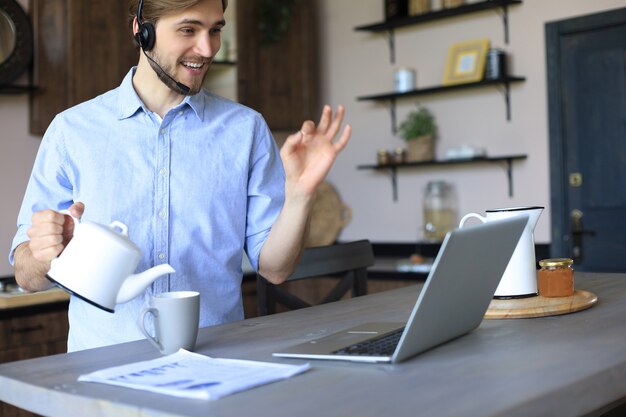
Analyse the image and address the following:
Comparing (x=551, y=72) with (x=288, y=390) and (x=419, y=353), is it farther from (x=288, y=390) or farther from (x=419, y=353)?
(x=288, y=390)

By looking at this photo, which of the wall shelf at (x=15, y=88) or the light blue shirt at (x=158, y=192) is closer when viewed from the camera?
the light blue shirt at (x=158, y=192)

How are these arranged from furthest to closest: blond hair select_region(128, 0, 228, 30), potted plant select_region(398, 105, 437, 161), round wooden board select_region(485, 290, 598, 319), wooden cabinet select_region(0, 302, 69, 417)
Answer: potted plant select_region(398, 105, 437, 161), wooden cabinet select_region(0, 302, 69, 417), blond hair select_region(128, 0, 228, 30), round wooden board select_region(485, 290, 598, 319)

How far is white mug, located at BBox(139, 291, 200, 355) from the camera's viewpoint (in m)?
1.27

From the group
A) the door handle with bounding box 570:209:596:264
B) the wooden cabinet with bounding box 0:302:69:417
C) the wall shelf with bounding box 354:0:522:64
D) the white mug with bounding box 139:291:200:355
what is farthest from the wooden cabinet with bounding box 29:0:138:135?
the white mug with bounding box 139:291:200:355

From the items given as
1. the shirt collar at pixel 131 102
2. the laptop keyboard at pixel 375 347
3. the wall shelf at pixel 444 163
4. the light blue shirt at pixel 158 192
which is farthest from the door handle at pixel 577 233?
the laptop keyboard at pixel 375 347

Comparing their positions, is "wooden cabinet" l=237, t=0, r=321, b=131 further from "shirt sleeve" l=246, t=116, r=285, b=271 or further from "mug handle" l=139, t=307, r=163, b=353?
"mug handle" l=139, t=307, r=163, b=353

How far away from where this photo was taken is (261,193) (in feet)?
6.08

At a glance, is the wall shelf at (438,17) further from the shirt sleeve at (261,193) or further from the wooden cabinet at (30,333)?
the shirt sleeve at (261,193)

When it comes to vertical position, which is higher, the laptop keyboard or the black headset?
the black headset

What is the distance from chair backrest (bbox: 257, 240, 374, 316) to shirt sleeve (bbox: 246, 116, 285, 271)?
140 millimetres

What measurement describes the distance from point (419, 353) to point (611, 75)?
300 centimetres

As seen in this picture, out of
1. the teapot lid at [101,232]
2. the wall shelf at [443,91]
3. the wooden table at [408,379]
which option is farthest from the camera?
the wall shelf at [443,91]

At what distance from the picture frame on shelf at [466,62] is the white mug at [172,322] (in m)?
3.07

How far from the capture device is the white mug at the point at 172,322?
1.27 m
